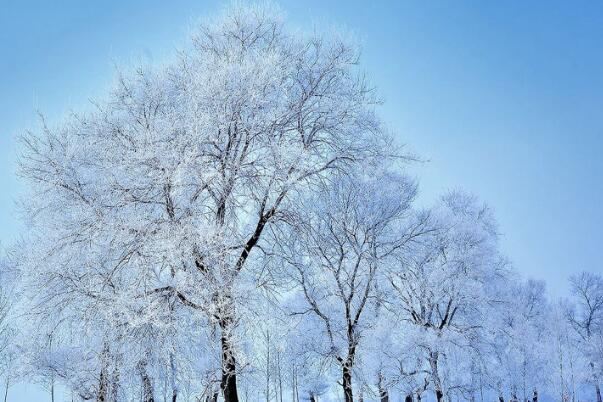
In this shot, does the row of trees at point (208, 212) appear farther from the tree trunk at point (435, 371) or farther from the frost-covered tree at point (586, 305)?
the frost-covered tree at point (586, 305)

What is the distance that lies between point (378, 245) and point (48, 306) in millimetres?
8670

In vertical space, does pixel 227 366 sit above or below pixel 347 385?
above

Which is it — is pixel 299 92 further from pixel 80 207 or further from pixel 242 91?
pixel 80 207

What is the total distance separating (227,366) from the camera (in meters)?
10.2

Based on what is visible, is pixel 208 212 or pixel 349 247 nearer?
pixel 208 212

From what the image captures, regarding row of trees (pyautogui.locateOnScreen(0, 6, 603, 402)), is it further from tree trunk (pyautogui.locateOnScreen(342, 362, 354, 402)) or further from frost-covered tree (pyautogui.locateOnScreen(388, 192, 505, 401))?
frost-covered tree (pyautogui.locateOnScreen(388, 192, 505, 401))

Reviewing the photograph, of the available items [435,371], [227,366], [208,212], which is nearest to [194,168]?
[208,212]

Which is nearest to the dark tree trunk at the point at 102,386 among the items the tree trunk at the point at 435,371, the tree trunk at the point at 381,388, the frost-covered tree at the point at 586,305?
the tree trunk at the point at 381,388

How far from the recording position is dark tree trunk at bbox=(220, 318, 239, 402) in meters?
9.40

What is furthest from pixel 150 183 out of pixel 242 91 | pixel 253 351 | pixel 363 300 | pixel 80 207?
pixel 363 300

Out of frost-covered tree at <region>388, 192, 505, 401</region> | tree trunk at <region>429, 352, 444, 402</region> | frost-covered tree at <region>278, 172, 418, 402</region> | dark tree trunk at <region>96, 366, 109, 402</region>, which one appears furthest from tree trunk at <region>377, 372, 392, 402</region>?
dark tree trunk at <region>96, 366, 109, 402</region>

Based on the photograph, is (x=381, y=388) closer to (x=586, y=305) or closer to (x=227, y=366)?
(x=227, y=366)

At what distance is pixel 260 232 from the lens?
37.9 ft

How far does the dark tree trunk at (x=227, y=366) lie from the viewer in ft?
30.8
